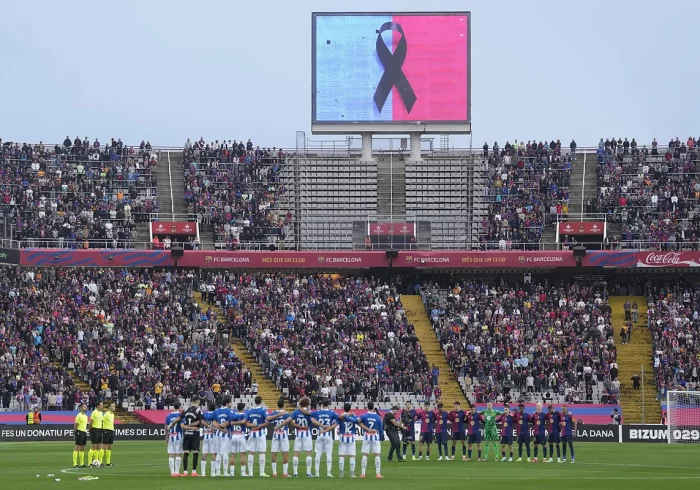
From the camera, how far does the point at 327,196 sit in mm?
77375

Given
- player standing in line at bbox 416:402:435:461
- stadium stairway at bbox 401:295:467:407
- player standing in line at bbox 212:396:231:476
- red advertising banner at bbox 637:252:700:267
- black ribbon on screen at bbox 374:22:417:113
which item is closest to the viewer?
player standing in line at bbox 212:396:231:476

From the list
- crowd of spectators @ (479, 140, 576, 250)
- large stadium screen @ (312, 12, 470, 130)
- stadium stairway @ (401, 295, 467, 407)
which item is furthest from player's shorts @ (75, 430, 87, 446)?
large stadium screen @ (312, 12, 470, 130)

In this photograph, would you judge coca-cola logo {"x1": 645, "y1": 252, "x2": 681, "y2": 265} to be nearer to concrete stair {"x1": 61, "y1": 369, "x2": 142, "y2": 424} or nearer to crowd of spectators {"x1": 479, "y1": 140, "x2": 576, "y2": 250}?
crowd of spectators {"x1": 479, "y1": 140, "x2": 576, "y2": 250}

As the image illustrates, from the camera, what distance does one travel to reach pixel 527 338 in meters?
65.1

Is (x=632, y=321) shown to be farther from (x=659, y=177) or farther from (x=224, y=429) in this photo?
(x=224, y=429)

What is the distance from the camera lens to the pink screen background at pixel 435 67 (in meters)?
76.0

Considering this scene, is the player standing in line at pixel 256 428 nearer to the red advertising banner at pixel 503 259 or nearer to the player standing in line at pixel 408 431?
the player standing in line at pixel 408 431

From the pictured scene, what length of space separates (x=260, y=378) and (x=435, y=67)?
2404 cm

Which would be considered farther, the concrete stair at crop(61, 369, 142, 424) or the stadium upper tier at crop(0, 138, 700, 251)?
the stadium upper tier at crop(0, 138, 700, 251)

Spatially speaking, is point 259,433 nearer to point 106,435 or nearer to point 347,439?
point 347,439

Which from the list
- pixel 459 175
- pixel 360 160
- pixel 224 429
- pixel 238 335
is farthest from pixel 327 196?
pixel 224 429

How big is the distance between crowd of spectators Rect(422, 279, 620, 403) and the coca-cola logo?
336cm

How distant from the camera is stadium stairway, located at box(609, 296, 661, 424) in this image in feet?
201

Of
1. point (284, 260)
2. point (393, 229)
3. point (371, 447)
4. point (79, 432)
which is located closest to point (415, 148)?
point (393, 229)
